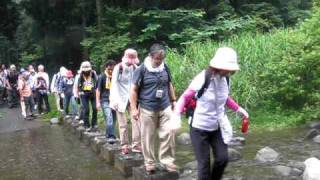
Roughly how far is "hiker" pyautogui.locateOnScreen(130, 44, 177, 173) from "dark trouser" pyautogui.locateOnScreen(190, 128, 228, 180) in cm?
147

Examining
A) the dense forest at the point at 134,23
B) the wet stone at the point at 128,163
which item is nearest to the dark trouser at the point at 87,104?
the wet stone at the point at 128,163

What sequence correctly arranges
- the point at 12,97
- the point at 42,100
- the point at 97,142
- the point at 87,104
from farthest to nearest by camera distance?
the point at 12,97 < the point at 42,100 < the point at 87,104 < the point at 97,142

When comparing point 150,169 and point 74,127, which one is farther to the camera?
point 74,127

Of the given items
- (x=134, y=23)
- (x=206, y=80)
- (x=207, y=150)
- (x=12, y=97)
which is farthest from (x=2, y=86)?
(x=206, y=80)

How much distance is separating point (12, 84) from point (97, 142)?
12610mm

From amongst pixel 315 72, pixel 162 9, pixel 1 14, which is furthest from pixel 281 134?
pixel 1 14

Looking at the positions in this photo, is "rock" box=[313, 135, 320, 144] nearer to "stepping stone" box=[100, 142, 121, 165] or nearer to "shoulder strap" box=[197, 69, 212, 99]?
"stepping stone" box=[100, 142, 121, 165]

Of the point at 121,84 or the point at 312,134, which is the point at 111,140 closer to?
the point at 121,84

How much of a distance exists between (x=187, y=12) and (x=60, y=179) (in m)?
14.4

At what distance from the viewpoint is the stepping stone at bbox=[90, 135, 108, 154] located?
10594mm

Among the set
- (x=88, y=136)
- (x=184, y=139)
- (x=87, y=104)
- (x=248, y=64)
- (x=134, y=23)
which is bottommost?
(x=184, y=139)

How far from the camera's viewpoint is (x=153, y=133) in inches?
291

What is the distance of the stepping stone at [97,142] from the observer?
10.6m

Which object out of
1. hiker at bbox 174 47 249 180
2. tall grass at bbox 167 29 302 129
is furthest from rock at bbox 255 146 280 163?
tall grass at bbox 167 29 302 129
